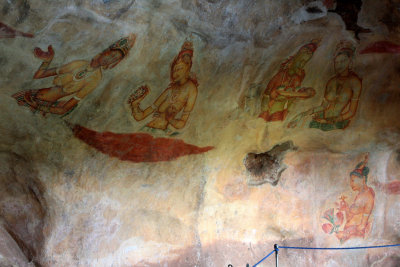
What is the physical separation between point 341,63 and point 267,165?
2.53 metres

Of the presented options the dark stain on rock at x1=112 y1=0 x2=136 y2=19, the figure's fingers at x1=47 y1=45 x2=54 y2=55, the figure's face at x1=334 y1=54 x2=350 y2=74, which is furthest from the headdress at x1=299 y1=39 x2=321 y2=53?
the figure's fingers at x1=47 y1=45 x2=54 y2=55

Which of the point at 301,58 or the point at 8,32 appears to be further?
the point at 301,58

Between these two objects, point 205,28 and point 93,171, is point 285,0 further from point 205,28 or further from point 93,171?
point 93,171

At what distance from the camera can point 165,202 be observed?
7.20 meters

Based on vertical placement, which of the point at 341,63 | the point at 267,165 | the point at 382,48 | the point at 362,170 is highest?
the point at 382,48

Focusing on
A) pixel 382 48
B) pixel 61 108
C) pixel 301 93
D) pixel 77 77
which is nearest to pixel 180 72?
pixel 77 77

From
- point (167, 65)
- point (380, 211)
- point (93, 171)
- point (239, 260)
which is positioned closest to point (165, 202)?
point (93, 171)

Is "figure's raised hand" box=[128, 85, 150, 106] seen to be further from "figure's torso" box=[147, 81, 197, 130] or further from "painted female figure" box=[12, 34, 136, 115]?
"painted female figure" box=[12, 34, 136, 115]

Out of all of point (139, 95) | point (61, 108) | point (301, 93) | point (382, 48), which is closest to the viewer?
point (61, 108)

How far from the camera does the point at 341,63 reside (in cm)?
702

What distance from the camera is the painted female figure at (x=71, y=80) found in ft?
17.6

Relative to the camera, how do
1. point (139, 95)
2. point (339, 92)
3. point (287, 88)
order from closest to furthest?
point (139, 95), point (287, 88), point (339, 92)

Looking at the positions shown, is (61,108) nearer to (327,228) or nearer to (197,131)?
(197,131)

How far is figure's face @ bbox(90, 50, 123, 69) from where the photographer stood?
18.1ft
